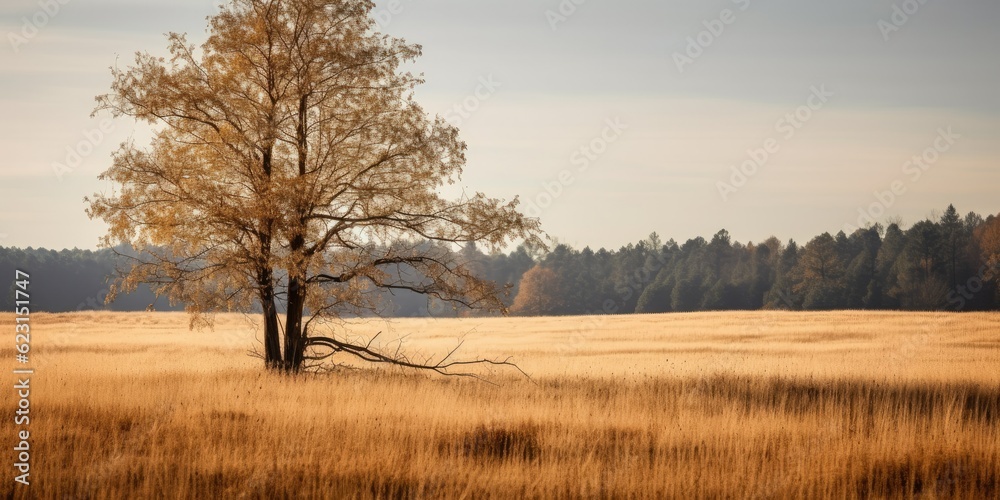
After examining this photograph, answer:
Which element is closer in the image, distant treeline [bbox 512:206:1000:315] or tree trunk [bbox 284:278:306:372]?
tree trunk [bbox 284:278:306:372]

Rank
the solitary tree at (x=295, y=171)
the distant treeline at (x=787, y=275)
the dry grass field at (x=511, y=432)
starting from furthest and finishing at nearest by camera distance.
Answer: the distant treeline at (x=787, y=275), the solitary tree at (x=295, y=171), the dry grass field at (x=511, y=432)

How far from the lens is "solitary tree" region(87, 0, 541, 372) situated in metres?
18.9

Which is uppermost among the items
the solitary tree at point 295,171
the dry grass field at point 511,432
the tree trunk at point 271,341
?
the solitary tree at point 295,171

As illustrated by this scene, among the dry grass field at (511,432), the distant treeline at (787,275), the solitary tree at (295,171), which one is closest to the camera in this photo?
the dry grass field at (511,432)

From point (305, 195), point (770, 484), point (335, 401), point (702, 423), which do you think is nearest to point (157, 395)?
point (335, 401)

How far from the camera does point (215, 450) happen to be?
11.3m

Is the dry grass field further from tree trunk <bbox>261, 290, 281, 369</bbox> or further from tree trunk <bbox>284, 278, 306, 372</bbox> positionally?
tree trunk <bbox>284, 278, 306, 372</bbox>

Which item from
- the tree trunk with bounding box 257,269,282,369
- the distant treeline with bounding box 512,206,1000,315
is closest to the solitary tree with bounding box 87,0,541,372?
the tree trunk with bounding box 257,269,282,369

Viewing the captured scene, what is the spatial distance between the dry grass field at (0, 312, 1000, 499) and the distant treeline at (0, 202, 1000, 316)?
192ft

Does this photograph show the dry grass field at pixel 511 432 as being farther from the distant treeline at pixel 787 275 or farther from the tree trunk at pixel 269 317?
the distant treeline at pixel 787 275

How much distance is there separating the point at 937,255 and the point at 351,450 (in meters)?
89.9

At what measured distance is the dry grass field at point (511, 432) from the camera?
10.1 meters

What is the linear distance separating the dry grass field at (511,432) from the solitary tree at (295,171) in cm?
233

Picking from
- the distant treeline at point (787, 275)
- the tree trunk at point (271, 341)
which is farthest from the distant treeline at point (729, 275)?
the tree trunk at point (271, 341)
